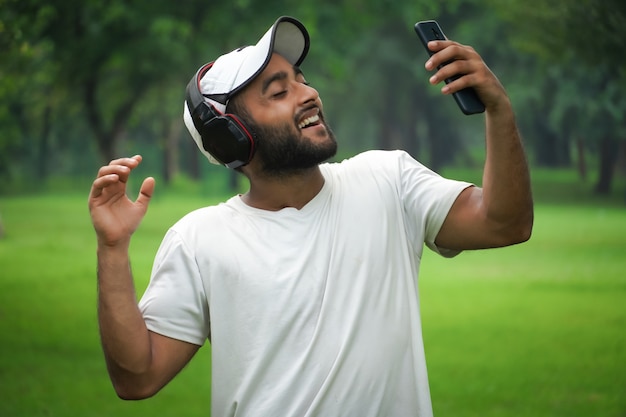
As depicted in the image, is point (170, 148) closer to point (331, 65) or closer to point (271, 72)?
point (331, 65)

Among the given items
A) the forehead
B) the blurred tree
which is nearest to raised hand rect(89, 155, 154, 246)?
the forehead

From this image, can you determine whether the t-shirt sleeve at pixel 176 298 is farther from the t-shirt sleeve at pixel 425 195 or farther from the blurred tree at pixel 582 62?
the blurred tree at pixel 582 62

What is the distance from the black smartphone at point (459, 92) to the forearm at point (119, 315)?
3.32 feet

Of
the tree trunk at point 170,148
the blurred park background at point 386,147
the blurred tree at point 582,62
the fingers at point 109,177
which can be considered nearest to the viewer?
the fingers at point 109,177

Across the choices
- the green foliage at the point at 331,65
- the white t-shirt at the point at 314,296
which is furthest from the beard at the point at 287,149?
the green foliage at the point at 331,65

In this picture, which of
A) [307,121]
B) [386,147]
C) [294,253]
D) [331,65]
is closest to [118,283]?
[294,253]

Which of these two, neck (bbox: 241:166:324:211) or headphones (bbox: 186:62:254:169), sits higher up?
headphones (bbox: 186:62:254:169)

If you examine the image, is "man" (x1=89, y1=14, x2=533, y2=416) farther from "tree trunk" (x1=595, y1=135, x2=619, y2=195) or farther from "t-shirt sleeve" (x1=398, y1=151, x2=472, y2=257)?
"tree trunk" (x1=595, y1=135, x2=619, y2=195)

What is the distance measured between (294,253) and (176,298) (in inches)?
14.5

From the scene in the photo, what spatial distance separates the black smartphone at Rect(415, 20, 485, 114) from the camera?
2703mm

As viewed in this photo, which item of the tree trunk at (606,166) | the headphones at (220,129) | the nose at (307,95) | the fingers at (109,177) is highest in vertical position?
the nose at (307,95)

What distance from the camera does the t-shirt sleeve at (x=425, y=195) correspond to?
2975 millimetres

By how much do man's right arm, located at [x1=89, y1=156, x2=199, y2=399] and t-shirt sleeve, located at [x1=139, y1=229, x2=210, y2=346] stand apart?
7 cm

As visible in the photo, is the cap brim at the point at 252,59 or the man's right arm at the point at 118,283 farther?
the cap brim at the point at 252,59
